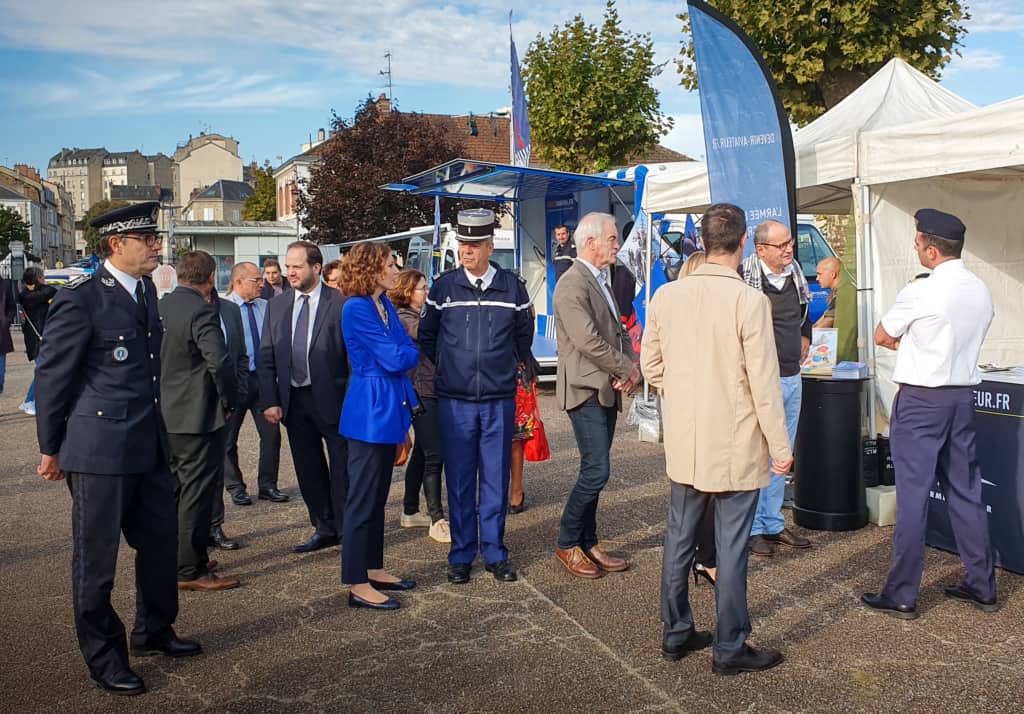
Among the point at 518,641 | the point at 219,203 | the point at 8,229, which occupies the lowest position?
the point at 518,641

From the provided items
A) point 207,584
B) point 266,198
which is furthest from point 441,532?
point 266,198

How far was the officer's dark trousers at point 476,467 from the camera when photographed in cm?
530

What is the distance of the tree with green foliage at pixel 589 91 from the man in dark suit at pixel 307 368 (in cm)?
1641

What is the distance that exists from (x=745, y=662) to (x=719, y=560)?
0.46m

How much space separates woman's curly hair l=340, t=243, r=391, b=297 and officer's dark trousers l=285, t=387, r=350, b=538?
101 cm

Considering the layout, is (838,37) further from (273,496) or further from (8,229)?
(8,229)

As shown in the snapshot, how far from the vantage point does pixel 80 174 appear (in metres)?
188

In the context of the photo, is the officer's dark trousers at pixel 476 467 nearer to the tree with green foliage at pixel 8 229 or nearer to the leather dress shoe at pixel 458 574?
the leather dress shoe at pixel 458 574

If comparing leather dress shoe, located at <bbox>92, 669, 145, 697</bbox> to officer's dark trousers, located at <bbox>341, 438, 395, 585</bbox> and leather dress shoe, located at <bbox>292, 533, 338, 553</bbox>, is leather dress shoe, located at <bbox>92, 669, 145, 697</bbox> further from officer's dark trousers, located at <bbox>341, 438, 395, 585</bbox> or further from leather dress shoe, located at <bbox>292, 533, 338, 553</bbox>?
leather dress shoe, located at <bbox>292, 533, 338, 553</bbox>

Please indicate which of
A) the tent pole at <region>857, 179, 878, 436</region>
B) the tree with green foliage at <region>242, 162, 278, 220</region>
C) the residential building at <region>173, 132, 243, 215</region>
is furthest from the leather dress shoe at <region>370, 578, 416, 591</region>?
the residential building at <region>173, 132, 243, 215</region>

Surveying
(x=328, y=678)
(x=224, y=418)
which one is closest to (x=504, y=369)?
(x=224, y=418)

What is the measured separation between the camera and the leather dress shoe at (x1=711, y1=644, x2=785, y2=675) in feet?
13.1

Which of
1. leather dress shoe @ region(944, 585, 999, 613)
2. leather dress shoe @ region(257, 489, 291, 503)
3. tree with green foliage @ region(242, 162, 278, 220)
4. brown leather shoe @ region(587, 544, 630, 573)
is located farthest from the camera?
tree with green foliage @ region(242, 162, 278, 220)

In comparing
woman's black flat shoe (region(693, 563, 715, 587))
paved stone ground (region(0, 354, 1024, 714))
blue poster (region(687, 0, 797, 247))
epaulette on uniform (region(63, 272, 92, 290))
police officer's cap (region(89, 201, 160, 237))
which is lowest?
paved stone ground (region(0, 354, 1024, 714))
